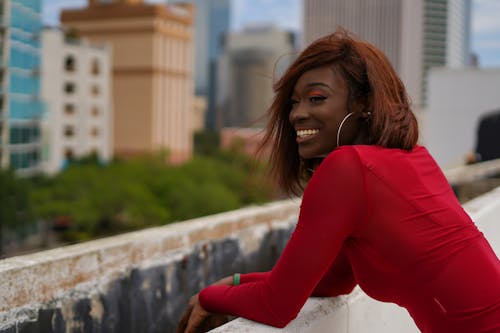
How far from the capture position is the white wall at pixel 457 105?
82.4 ft

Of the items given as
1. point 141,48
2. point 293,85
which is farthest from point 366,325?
point 141,48

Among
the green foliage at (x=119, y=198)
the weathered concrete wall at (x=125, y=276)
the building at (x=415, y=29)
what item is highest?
the building at (x=415, y=29)

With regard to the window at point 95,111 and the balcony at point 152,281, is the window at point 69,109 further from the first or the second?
the balcony at point 152,281

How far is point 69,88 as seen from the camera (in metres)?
56.6

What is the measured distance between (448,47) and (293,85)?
14227 cm

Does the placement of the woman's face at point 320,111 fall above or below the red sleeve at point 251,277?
above

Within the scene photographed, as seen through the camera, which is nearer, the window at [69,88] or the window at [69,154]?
the window at [69,154]

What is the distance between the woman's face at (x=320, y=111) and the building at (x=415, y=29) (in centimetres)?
12857

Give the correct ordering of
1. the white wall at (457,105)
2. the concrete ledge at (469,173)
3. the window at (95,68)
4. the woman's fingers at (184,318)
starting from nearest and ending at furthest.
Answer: the woman's fingers at (184,318), the concrete ledge at (469,173), the white wall at (457,105), the window at (95,68)

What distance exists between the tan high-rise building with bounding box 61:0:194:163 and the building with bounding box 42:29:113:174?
20628 millimetres

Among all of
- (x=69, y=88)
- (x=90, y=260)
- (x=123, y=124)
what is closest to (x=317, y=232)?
(x=90, y=260)

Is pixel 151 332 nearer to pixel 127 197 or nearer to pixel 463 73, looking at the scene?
pixel 463 73

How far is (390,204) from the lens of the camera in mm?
1771

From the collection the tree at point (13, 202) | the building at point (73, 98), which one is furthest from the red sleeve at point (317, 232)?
the building at point (73, 98)
